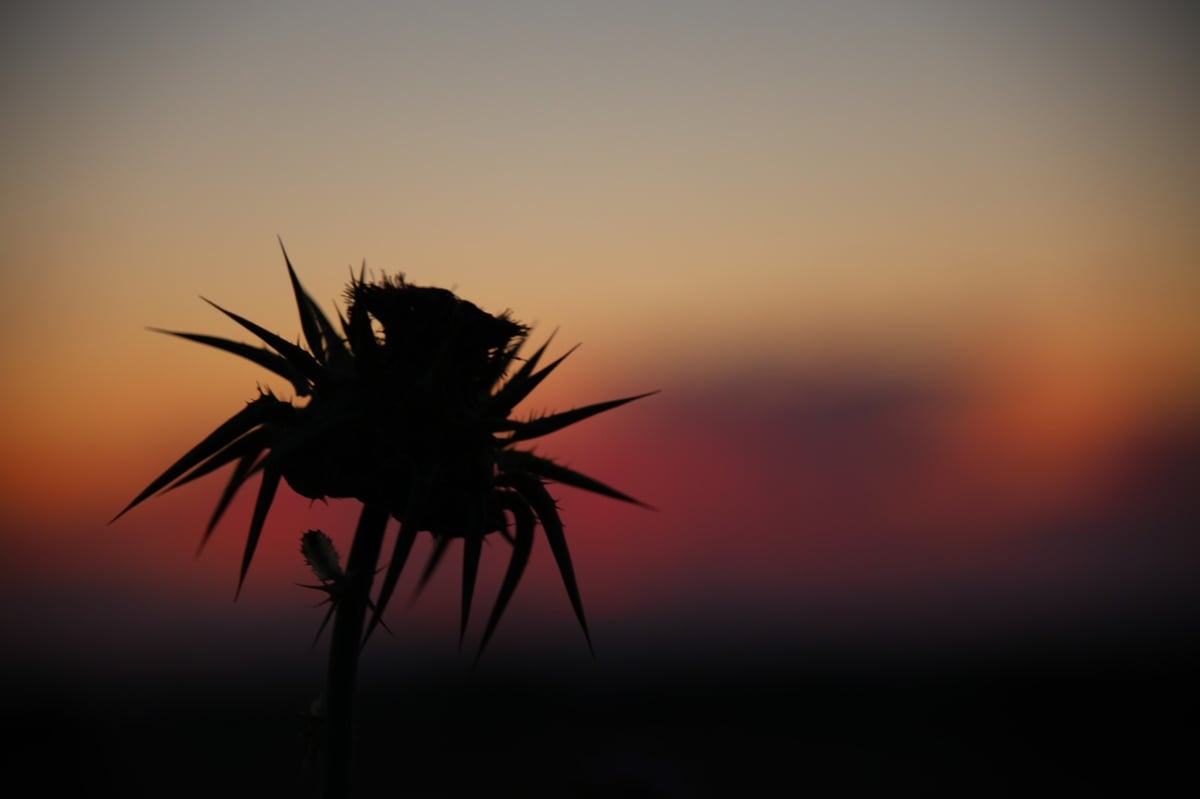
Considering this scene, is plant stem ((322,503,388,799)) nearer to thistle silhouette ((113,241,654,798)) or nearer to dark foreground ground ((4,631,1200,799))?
thistle silhouette ((113,241,654,798))

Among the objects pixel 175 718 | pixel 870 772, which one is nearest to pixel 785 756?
pixel 870 772

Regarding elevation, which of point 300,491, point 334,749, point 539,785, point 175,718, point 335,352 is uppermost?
point 175,718

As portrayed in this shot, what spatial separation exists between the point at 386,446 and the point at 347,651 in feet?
4.21

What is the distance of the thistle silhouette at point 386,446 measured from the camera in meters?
6.06

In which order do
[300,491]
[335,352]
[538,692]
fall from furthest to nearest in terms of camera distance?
[538,692] → [335,352] → [300,491]

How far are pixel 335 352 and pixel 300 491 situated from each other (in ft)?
3.23

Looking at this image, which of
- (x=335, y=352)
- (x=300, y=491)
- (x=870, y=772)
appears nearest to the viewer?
(x=300, y=491)

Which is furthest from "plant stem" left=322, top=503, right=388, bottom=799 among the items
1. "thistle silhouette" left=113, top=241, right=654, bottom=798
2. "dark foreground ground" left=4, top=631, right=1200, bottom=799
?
"dark foreground ground" left=4, top=631, right=1200, bottom=799

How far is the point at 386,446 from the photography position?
6207 mm

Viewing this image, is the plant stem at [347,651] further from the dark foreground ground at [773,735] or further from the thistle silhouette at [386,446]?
the dark foreground ground at [773,735]

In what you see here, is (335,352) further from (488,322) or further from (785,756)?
(785,756)

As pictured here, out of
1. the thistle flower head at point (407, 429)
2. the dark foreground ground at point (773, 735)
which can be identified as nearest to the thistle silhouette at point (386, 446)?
the thistle flower head at point (407, 429)

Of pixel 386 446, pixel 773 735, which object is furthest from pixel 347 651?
pixel 773 735

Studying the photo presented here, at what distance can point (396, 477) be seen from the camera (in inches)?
244
